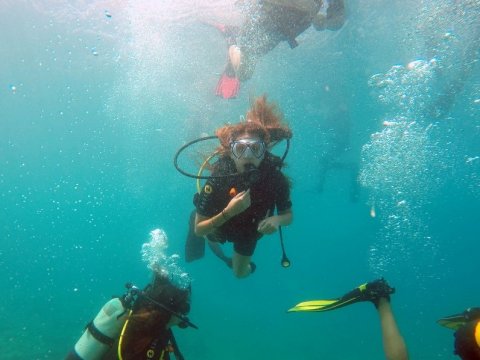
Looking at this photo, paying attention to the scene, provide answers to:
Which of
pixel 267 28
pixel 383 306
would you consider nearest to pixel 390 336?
pixel 383 306

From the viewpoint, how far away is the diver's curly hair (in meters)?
4.34

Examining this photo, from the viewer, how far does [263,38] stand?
10.0 metres

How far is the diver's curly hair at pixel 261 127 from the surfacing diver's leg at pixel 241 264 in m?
1.93

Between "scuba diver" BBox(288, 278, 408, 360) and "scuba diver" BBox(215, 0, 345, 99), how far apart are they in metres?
7.10

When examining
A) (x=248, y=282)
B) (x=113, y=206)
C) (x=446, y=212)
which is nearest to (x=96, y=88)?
(x=248, y=282)

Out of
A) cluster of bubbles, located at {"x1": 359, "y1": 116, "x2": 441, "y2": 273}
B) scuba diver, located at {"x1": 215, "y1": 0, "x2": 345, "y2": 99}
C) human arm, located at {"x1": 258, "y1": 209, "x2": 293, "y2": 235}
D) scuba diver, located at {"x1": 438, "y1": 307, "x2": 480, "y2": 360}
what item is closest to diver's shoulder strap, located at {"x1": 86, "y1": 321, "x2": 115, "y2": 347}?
human arm, located at {"x1": 258, "y1": 209, "x2": 293, "y2": 235}

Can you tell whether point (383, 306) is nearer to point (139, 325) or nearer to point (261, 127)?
point (261, 127)

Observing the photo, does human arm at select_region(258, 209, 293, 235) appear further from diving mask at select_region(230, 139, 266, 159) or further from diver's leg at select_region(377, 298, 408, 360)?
diver's leg at select_region(377, 298, 408, 360)

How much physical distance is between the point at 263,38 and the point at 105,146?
4785 centimetres

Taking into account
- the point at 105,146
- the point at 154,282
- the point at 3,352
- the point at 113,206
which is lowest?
the point at 154,282

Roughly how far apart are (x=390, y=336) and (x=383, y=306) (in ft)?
1.41

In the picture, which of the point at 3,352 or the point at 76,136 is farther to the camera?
the point at 76,136

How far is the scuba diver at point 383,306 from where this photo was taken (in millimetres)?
3375

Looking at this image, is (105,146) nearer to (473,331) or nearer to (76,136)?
(76,136)
